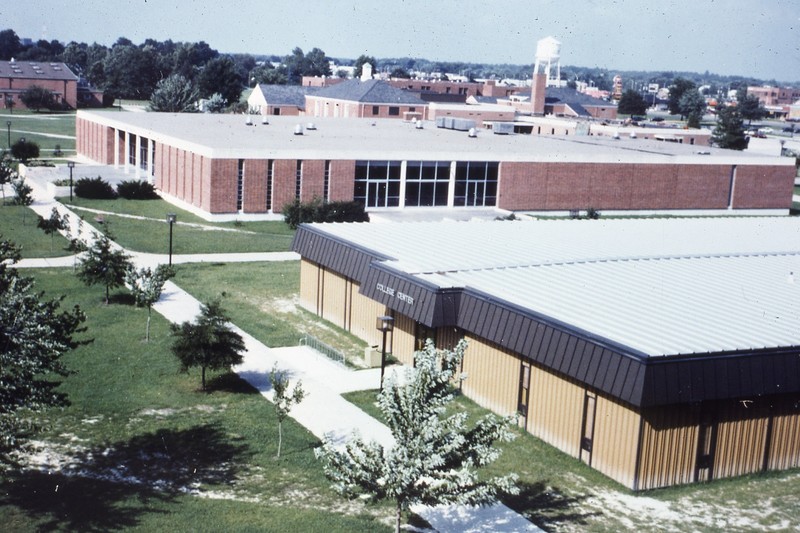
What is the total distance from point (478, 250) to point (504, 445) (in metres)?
10.9

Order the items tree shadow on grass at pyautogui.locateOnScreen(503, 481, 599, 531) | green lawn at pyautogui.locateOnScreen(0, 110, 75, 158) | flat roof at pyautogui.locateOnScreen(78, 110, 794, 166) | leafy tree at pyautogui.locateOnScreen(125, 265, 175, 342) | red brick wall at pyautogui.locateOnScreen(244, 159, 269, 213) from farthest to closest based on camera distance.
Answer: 1. green lawn at pyautogui.locateOnScreen(0, 110, 75, 158)
2. flat roof at pyautogui.locateOnScreen(78, 110, 794, 166)
3. red brick wall at pyautogui.locateOnScreen(244, 159, 269, 213)
4. leafy tree at pyautogui.locateOnScreen(125, 265, 175, 342)
5. tree shadow on grass at pyautogui.locateOnScreen(503, 481, 599, 531)

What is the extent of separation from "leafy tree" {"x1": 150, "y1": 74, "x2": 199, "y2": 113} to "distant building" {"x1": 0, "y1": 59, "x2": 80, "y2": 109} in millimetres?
27926

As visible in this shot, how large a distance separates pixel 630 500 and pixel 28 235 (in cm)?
3693

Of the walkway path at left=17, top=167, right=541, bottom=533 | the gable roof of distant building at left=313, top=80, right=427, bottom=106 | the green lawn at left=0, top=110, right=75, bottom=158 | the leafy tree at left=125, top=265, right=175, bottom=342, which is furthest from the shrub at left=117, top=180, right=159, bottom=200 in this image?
the gable roof of distant building at left=313, top=80, right=427, bottom=106

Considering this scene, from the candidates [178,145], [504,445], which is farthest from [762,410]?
[178,145]

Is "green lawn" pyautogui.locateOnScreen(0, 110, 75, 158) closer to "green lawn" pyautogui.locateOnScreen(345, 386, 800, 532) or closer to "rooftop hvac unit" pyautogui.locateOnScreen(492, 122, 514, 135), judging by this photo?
"rooftop hvac unit" pyautogui.locateOnScreen(492, 122, 514, 135)

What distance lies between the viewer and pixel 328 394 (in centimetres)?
2697

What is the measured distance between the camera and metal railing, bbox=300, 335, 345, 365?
3027 centimetres

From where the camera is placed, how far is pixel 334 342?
32.6 meters

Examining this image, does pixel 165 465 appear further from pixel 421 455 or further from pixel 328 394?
pixel 421 455

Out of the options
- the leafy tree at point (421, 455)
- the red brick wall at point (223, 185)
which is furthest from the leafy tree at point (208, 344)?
the red brick wall at point (223, 185)

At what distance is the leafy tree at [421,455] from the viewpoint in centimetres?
1619

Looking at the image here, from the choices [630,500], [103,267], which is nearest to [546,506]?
[630,500]

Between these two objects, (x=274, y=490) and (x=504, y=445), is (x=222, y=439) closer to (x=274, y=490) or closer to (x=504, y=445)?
(x=274, y=490)
